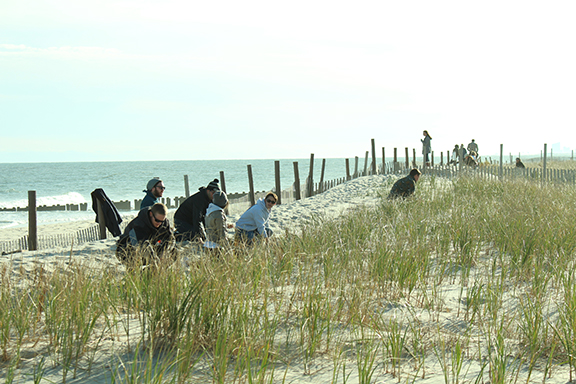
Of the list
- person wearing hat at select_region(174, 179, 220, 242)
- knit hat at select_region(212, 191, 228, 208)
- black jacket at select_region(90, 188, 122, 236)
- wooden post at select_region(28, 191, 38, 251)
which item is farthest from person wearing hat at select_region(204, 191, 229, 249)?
wooden post at select_region(28, 191, 38, 251)

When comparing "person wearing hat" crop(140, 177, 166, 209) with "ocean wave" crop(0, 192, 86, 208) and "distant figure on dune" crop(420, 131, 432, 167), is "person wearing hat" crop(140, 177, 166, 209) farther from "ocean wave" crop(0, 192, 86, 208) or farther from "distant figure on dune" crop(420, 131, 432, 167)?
"ocean wave" crop(0, 192, 86, 208)

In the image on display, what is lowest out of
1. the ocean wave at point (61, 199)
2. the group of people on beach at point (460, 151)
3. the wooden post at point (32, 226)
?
the ocean wave at point (61, 199)

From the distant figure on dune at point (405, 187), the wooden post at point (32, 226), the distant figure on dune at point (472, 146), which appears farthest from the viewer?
the distant figure on dune at point (472, 146)

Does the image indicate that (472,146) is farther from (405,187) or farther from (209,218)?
(209,218)

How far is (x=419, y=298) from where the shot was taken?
3.60 meters

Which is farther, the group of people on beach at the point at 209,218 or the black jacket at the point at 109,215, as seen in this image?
the black jacket at the point at 109,215

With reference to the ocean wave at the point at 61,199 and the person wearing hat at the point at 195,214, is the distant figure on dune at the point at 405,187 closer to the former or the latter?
the person wearing hat at the point at 195,214

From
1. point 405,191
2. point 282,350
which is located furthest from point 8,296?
point 405,191

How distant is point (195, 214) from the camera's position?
20.4ft

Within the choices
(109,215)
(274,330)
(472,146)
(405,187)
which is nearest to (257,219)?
(109,215)

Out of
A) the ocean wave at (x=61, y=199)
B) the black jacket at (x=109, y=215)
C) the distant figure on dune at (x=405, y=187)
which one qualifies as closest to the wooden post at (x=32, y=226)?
the black jacket at (x=109, y=215)

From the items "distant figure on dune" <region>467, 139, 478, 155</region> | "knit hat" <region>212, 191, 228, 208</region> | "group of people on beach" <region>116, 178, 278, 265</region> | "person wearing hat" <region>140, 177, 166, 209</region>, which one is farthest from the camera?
"distant figure on dune" <region>467, 139, 478, 155</region>

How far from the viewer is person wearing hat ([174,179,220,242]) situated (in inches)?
241

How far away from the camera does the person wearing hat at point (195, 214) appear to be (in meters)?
6.11
